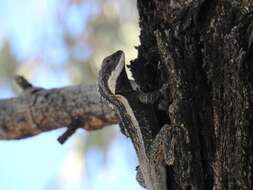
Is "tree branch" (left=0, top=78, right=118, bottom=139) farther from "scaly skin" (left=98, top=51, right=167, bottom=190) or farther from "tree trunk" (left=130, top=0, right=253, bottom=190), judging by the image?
"tree trunk" (left=130, top=0, right=253, bottom=190)

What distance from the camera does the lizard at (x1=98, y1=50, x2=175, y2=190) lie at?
213cm

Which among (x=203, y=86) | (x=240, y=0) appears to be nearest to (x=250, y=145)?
(x=203, y=86)

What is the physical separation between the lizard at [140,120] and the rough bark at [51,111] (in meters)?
0.08

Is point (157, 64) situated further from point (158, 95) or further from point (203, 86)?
point (203, 86)

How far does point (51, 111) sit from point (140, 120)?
62cm

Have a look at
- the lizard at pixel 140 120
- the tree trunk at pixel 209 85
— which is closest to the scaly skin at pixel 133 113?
the lizard at pixel 140 120

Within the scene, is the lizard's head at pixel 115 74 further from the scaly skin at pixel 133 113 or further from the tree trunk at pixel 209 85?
the tree trunk at pixel 209 85

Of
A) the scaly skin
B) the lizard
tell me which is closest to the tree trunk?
the lizard

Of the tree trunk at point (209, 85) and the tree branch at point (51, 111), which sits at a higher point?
the tree branch at point (51, 111)

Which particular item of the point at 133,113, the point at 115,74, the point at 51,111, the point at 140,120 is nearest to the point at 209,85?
the point at 140,120

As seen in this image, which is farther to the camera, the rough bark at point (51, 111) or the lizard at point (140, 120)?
the rough bark at point (51, 111)

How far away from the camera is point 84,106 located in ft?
9.04

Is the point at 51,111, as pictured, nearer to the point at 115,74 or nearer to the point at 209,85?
the point at 115,74

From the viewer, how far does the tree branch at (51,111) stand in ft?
9.04
